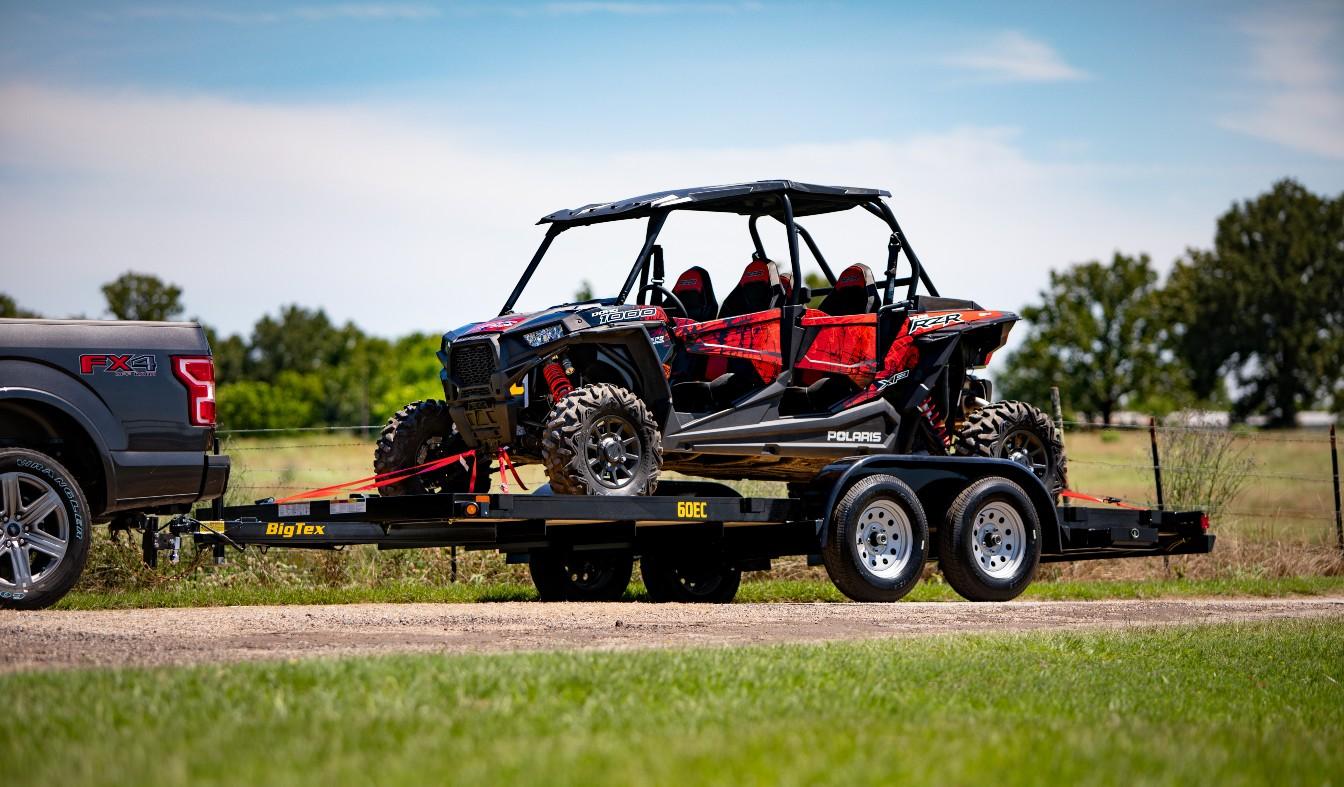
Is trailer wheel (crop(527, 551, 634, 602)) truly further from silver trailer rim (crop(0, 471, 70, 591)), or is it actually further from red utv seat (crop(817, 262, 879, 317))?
silver trailer rim (crop(0, 471, 70, 591))

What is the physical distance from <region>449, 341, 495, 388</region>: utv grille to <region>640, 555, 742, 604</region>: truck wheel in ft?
9.78

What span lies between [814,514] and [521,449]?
240 cm

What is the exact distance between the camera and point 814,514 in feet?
42.3

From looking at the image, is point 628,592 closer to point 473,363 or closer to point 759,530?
point 759,530

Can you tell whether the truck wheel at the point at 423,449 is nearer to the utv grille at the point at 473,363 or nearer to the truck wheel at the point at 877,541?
the utv grille at the point at 473,363

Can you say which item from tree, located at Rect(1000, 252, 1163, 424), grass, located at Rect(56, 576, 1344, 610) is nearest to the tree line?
tree, located at Rect(1000, 252, 1163, 424)

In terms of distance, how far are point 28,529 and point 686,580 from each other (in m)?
6.15

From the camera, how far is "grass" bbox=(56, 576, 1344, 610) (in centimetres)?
1342

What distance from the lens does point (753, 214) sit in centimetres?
1459

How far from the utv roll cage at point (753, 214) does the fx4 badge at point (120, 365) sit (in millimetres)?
3476

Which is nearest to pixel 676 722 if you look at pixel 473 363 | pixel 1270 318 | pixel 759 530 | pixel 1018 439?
pixel 473 363

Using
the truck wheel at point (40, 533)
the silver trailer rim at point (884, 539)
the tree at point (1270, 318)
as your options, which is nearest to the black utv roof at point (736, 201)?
the silver trailer rim at point (884, 539)

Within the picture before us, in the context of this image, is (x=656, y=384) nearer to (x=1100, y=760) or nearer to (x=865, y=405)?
(x=865, y=405)

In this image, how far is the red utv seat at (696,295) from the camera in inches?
546
